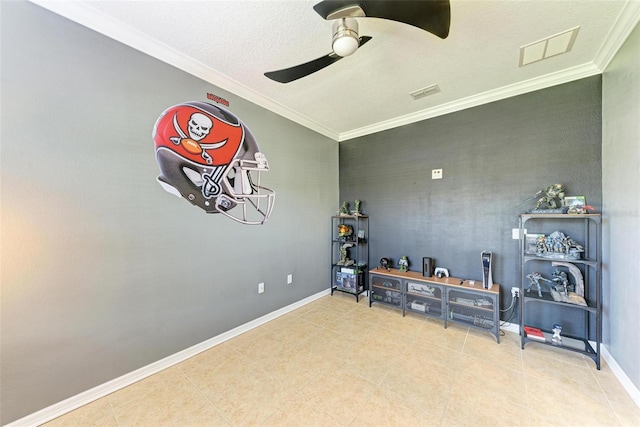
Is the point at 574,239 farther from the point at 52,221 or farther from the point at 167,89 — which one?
the point at 52,221

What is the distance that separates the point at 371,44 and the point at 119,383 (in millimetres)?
3520

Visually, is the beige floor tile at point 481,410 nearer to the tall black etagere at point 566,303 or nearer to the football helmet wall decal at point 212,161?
the tall black etagere at point 566,303

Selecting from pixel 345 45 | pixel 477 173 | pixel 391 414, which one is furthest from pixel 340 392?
pixel 477 173

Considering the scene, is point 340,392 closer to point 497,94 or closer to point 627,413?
point 627,413

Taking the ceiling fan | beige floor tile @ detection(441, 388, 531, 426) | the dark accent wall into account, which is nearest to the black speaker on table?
the dark accent wall

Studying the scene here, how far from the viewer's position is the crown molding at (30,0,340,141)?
5.20ft

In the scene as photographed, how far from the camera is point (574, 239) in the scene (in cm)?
231

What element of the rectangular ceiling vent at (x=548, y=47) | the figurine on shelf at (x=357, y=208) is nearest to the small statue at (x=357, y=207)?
the figurine on shelf at (x=357, y=208)

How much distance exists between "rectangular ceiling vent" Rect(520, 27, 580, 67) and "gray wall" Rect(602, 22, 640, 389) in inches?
13.8

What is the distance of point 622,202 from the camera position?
1.86 metres

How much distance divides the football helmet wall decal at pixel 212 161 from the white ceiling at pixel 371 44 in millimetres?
445

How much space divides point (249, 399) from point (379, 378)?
3.45ft

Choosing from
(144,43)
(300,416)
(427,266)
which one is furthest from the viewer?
(427,266)

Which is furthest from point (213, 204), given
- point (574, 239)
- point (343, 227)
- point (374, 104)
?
point (574, 239)
